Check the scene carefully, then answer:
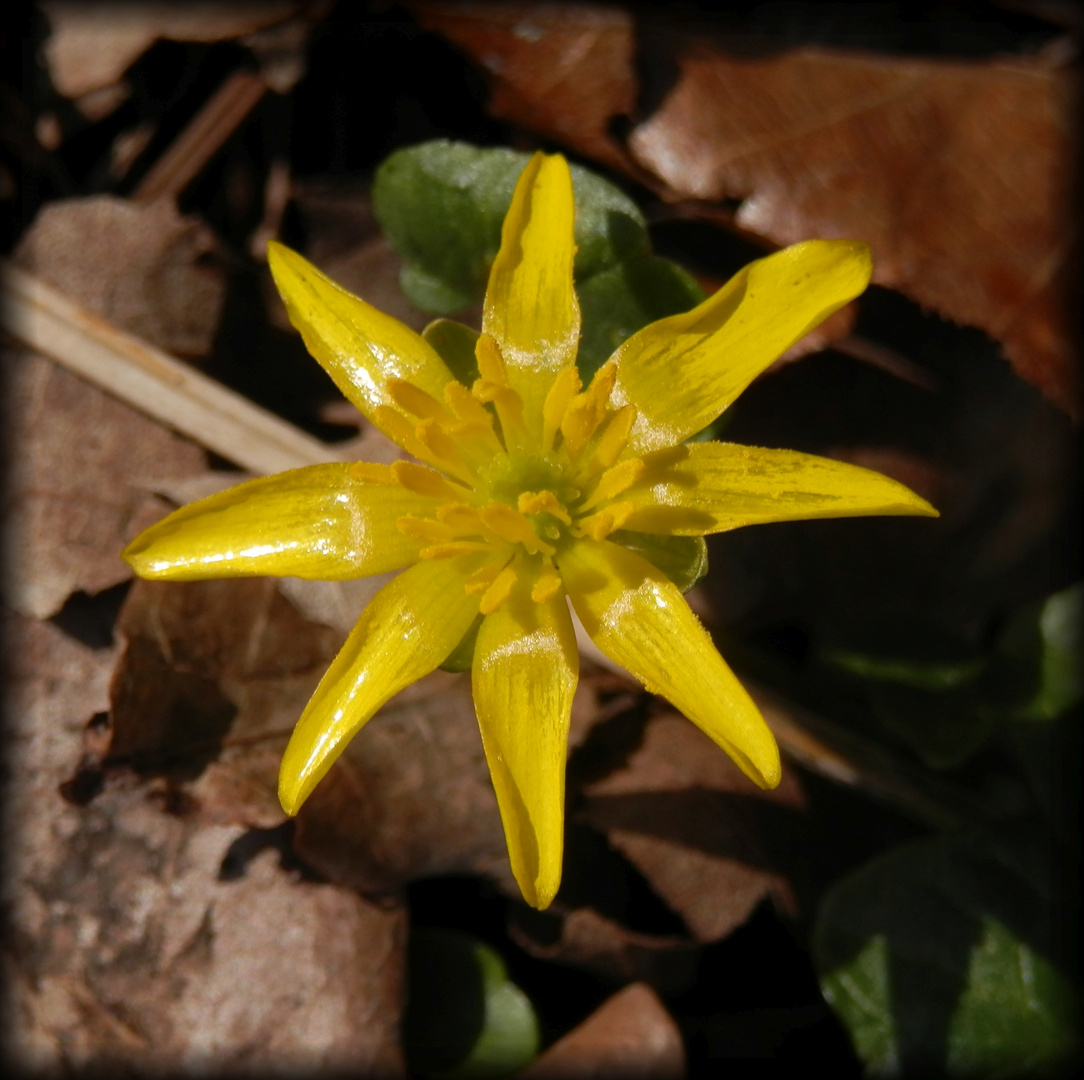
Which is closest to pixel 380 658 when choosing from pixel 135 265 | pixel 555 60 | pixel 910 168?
pixel 135 265

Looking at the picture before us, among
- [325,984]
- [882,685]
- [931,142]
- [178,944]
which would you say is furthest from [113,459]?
[931,142]

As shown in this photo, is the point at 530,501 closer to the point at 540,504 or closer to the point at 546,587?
the point at 540,504

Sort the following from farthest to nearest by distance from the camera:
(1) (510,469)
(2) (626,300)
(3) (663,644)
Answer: (2) (626,300)
(1) (510,469)
(3) (663,644)

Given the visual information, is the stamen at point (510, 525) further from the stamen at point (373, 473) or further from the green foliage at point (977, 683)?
the green foliage at point (977, 683)

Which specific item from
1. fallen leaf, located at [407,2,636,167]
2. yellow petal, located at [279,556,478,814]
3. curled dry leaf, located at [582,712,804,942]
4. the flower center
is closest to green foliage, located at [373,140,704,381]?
fallen leaf, located at [407,2,636,167]

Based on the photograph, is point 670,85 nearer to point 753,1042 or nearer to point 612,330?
point 612,330

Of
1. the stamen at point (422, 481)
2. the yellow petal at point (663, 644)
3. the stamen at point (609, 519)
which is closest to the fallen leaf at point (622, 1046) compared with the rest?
the yellow petal at point (663, 644)
